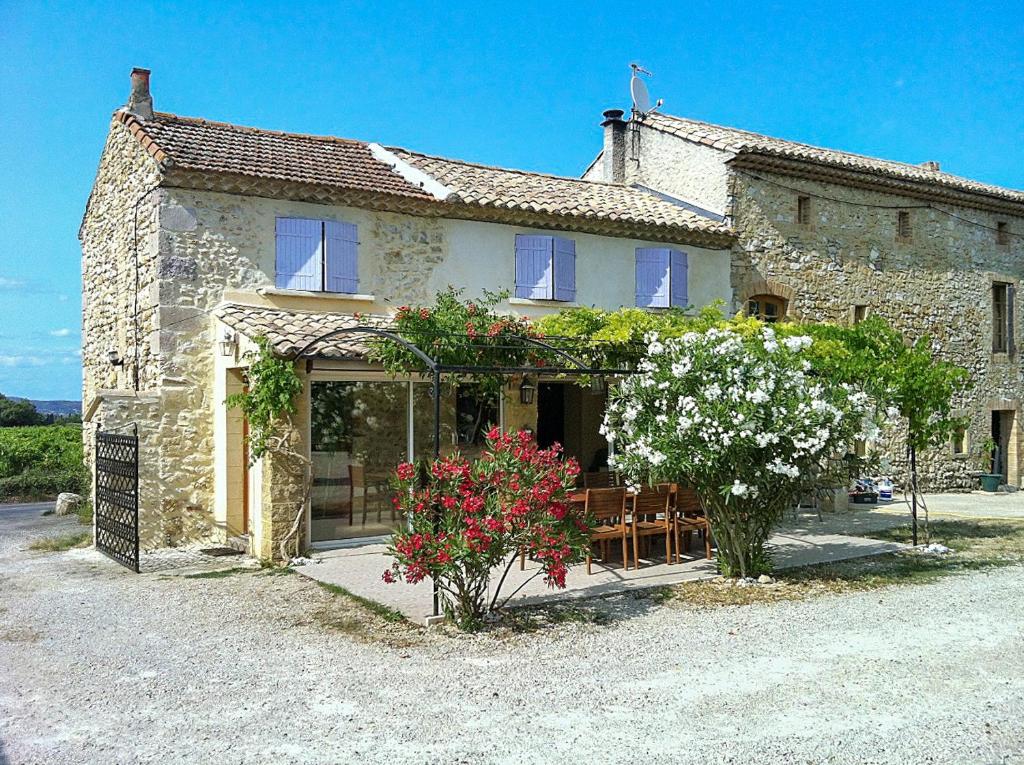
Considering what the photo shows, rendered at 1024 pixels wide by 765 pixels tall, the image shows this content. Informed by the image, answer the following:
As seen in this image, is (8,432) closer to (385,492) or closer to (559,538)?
(385,492)

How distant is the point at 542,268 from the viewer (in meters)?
13.9

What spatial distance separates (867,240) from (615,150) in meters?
5.48

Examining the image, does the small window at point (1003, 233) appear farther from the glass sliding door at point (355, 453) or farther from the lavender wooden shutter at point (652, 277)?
the glass sliding door at point (355, 453)

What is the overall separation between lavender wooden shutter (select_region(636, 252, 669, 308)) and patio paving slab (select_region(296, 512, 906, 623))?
4.76 m

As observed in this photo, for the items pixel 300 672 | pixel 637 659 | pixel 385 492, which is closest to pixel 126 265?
pixel 385 492

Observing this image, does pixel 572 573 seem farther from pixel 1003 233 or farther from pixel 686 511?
pixel 1003 233

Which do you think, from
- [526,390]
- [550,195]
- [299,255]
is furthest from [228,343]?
[550,195]

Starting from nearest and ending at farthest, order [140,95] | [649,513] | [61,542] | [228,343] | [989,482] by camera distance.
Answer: [649,513], [228,343], [61,542], [140,95], [989,482]

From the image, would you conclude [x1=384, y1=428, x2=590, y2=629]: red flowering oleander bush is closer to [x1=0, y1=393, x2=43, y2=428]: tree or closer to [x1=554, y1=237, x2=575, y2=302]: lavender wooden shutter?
[x1=554, y1=237, x2=575, y2=302]: lavender wooden shutter

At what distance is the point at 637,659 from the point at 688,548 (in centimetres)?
480

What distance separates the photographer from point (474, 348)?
10.4 meters

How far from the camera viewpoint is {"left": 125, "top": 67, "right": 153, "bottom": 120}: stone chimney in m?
12.5

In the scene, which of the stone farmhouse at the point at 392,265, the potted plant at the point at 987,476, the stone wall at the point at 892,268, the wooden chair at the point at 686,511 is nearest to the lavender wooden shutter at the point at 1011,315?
the stone wall at the point at 892,268

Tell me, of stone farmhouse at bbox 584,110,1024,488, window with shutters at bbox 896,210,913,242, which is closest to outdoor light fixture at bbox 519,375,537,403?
stone farmhouse at bbox 584,110,1024,488
